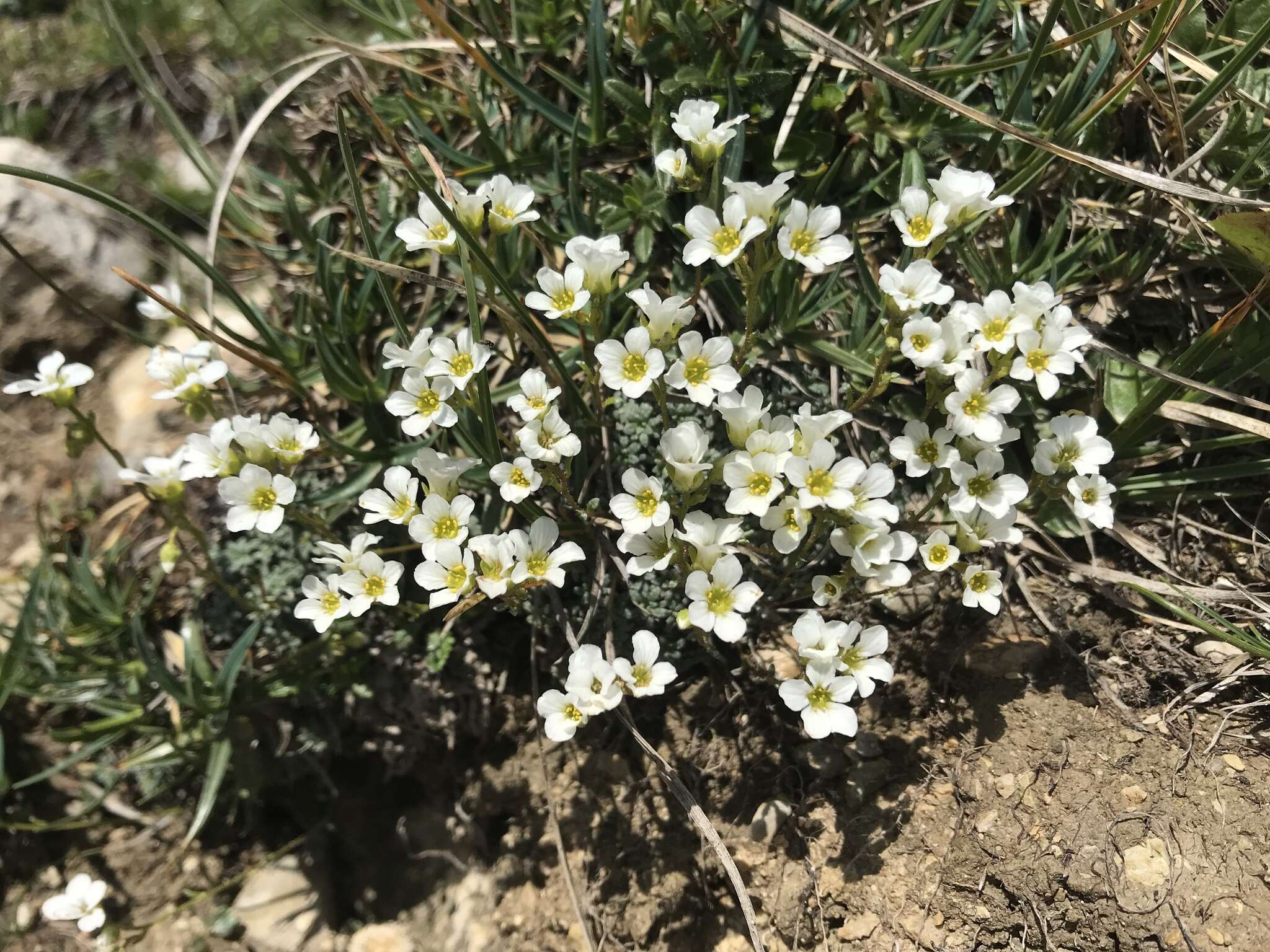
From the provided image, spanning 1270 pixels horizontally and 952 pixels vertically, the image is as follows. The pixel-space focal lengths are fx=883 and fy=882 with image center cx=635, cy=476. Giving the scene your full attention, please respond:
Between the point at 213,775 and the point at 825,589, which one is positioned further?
the point at 213,775

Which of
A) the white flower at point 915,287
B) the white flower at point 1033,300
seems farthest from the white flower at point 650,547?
the white flower at point 1033,300

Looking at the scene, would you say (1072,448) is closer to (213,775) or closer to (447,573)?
(447,573)

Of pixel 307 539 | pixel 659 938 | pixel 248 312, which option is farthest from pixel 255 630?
pixel 659 938

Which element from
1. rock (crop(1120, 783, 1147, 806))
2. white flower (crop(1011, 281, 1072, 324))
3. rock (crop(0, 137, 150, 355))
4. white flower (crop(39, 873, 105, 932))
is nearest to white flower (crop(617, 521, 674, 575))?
white flower (crop(1011, 281, 1072, 324))

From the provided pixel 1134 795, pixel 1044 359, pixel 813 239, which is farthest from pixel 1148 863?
pixel 813 239

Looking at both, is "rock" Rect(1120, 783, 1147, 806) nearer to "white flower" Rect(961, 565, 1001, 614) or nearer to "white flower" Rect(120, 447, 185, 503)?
"white flower" Rect(961, 565, 1001, 614)

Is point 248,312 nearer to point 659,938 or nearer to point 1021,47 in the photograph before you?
point 659,938

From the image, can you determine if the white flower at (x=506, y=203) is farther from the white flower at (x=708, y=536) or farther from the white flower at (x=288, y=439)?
the white flower at (x=708, y=536)
